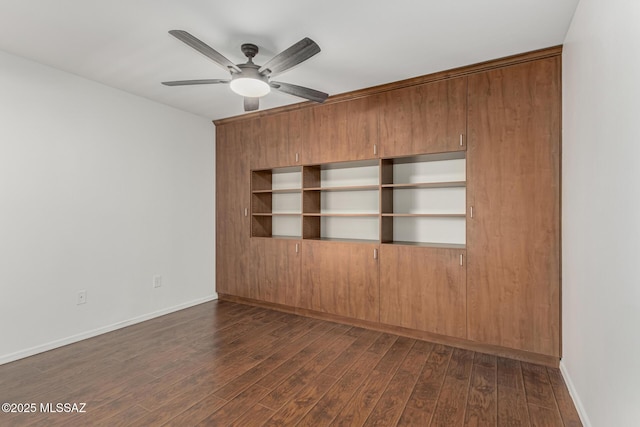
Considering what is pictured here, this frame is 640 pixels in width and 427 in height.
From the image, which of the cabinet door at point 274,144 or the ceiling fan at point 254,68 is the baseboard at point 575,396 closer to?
the ceiling fan at point 254,68

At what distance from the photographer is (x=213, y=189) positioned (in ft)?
14.7

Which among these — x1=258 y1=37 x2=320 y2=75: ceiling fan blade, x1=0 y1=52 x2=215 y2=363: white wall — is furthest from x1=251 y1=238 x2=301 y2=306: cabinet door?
x1=258 y1=37 x2=320 y2=75: ceiling fan blade

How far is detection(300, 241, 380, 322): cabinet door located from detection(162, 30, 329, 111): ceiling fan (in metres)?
1.65

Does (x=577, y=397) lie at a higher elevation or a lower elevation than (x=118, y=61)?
lower

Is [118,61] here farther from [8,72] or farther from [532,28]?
[532,28]

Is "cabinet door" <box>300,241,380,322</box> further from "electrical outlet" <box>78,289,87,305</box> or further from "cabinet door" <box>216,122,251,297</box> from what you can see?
"electrical outlet" <box>78,289,87,305</box>

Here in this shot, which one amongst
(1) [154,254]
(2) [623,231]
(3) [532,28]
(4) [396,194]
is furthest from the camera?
(1) [154,254]

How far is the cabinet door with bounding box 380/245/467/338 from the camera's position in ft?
9.32

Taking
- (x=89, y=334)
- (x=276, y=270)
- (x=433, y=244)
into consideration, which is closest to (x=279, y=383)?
(x=276, y=270)

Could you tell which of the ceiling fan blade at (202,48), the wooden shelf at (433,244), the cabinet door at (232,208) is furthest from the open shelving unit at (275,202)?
the ceiling fan blade at (202,48)

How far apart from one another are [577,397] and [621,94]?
71.5 inches

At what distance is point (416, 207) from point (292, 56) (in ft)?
6.67

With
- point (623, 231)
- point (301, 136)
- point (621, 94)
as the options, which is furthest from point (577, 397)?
point (301, 136)

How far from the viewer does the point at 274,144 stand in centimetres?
395
